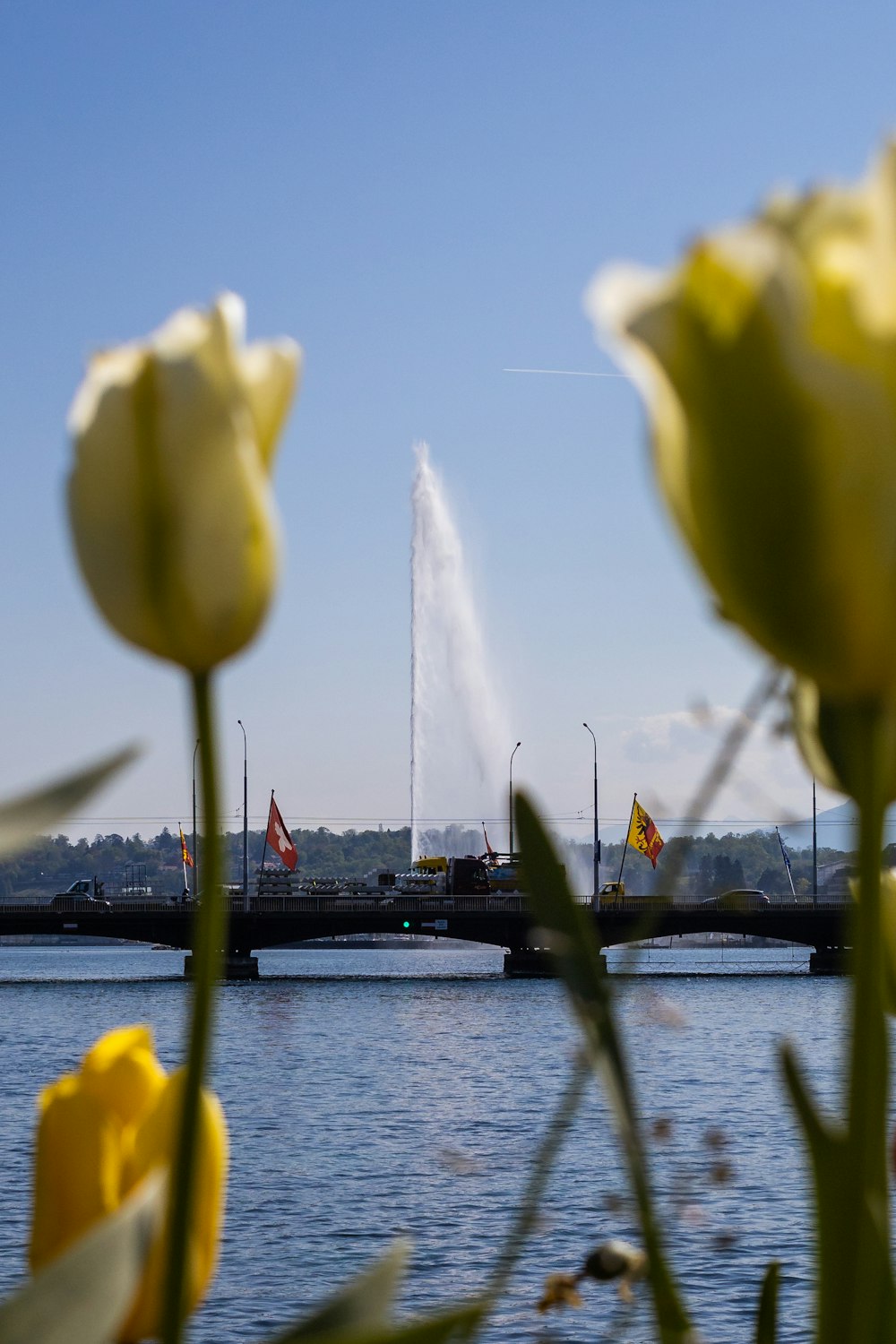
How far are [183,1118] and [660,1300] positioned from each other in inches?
8.1

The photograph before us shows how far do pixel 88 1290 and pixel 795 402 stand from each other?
0.32m

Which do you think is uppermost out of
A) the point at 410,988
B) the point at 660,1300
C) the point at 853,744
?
the point at 853,744

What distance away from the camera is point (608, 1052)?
0.61 meters

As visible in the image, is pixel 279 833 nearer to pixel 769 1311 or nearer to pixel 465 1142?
pixel 465 1142

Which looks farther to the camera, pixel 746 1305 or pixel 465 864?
pixel 465 864

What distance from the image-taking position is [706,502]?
506 mm

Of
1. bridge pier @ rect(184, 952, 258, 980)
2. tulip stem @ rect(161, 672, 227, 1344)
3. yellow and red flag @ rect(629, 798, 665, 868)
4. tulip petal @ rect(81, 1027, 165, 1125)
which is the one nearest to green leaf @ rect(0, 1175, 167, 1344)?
tulip stem @ rect(161, 672, 227, 1344)

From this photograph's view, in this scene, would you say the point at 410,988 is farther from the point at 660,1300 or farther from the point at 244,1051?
the point at 660,1300

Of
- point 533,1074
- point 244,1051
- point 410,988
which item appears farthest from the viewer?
point 410,988

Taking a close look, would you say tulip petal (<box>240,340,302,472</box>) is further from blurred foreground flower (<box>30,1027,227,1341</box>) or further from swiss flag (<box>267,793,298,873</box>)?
swiss flag (<box>267,793,298,873</box>)

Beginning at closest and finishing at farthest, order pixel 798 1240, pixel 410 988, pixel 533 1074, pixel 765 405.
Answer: pixel 765 405 < pixel 798 1240 < pixel 533 1074 < pixel 410 988

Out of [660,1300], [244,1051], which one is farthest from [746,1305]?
[244,1051]

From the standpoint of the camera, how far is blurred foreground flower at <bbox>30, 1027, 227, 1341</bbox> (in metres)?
0.62

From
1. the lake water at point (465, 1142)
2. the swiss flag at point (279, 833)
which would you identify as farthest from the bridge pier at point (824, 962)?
the swiss flag at point (279, 833)
